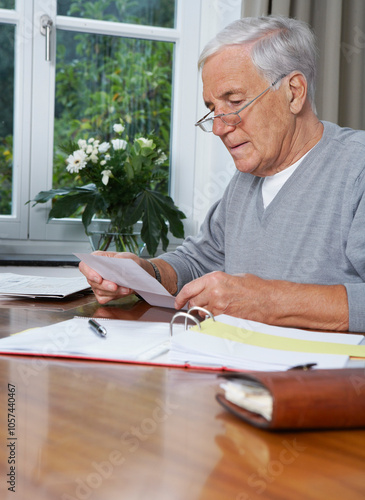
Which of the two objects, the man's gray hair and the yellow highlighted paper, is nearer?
the yellow highlighted paper

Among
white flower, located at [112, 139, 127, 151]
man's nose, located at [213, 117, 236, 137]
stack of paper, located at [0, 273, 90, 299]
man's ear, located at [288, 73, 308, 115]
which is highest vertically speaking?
man's ear, located at [288, 73, 308, 115]

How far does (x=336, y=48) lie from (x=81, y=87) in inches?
43.0

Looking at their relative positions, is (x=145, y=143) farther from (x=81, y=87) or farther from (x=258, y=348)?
(x=258, y=348)

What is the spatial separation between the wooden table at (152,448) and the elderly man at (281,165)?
0.66m

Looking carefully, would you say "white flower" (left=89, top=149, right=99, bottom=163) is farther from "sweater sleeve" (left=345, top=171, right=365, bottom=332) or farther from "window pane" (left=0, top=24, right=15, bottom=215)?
"sweater sleeve" (left=345, top=171, right=365, bottom=332)

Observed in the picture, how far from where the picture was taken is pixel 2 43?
2551 millimetres

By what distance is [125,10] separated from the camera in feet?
8.70

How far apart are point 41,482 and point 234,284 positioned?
2.34 feet

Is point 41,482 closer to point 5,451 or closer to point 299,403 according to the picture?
point 5,451

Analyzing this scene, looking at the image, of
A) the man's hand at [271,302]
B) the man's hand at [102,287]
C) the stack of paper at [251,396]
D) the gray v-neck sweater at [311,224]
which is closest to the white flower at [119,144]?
the gray v-neck sweater at [311,224]

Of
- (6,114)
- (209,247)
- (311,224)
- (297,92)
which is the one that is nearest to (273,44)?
(297,92)

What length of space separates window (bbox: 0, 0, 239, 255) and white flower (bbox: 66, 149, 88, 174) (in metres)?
0.30

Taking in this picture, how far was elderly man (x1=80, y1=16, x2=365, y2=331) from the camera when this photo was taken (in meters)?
1.40

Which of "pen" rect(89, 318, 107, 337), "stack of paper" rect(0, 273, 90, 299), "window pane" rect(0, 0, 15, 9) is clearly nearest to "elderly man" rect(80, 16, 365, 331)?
"stack of paper" rect(0, 273, 90, 299)
